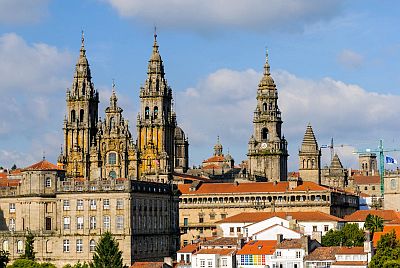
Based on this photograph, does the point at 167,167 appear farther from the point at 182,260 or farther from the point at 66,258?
the point at 182,260

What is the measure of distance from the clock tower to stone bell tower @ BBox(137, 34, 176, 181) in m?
16.6

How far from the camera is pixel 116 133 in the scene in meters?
177

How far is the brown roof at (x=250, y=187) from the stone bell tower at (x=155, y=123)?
575 cm

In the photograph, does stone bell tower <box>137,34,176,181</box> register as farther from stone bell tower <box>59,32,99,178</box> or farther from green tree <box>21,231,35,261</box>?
green tree <box>21,231,35,261</box>

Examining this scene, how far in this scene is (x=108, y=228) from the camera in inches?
5212

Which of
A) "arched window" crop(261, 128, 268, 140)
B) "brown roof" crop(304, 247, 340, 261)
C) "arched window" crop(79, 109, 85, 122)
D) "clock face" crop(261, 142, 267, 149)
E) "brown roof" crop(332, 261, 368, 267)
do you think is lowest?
"brown roof" crop(332, 261, 368, 267)

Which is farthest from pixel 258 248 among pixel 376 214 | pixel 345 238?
pixel 376 214

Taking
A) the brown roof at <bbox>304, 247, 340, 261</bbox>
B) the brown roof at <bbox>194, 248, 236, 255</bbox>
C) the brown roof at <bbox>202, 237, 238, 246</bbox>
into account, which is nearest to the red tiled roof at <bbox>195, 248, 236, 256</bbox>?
the brown roof at <bbox>194, 248, 236, 255</bbox>

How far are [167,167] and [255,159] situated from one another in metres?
22.4

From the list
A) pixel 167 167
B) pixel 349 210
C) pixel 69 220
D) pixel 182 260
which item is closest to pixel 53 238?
pixel 69 220

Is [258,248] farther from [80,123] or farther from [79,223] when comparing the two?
[80,123]

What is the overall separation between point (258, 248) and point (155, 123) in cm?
6476

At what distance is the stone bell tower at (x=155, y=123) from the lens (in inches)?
6964

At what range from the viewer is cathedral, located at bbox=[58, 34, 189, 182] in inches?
6954
